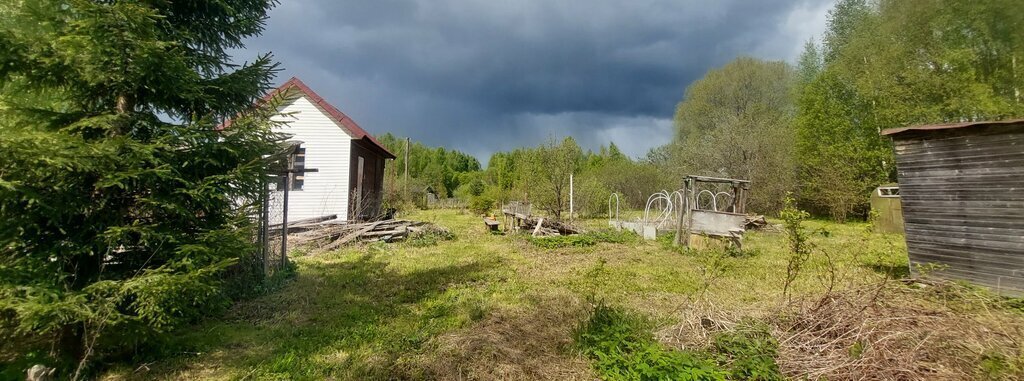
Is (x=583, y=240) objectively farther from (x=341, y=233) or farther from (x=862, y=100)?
(x=862, y=100)

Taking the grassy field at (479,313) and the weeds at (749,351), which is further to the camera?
the grassy field at (479,313)

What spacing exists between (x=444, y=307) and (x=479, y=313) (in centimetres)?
63

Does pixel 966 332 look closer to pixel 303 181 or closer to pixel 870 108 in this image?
pixel 303 181

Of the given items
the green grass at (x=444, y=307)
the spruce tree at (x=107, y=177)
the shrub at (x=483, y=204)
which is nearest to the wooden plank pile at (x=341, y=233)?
the green grass at (x=444, y=307)

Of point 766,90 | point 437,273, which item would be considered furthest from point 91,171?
point 766,90

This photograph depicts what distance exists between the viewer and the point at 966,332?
137 inches

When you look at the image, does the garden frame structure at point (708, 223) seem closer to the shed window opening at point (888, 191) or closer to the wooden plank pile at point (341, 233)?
the wooden plank pile at point (341, 233)

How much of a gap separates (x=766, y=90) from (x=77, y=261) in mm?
33916

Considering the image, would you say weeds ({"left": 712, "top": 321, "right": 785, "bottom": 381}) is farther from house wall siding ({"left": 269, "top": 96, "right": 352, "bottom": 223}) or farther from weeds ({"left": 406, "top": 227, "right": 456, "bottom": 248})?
house wall siding ({"left": 269, "top": 96, "right": 352, "bottom": 223})

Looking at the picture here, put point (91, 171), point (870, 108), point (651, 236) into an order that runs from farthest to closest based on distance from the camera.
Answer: point (870, 108) < point (651, 236) < point (91, 171)

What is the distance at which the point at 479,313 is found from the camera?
17.3 feet

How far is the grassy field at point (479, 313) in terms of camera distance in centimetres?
370

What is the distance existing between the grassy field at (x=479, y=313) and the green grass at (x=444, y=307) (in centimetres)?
2

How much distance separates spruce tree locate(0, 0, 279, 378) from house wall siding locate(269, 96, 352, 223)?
36.0 ft
